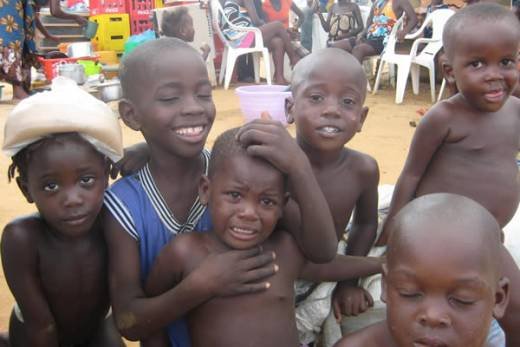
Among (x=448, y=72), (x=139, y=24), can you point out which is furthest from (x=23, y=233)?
(x=139, y=24)

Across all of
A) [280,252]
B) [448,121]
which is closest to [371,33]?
[448,121]

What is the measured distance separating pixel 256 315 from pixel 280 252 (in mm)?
215

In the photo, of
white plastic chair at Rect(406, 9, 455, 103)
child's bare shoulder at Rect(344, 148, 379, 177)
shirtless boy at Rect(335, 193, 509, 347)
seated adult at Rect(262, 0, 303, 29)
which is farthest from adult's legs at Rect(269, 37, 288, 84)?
shirtless boy at Rect(335, 193, 509, 347)

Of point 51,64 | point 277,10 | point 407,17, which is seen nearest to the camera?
point 51,64

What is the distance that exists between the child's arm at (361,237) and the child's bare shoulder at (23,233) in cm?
105

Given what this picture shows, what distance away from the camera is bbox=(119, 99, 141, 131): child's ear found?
1.91m

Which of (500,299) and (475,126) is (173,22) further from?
(500,299)

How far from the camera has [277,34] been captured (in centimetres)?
901

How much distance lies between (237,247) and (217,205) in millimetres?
145

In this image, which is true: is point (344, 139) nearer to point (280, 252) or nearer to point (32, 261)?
point (280, 252)

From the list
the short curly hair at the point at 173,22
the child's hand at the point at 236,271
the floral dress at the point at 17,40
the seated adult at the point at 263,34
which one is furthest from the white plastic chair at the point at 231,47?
the child's hand at the point at 236,271

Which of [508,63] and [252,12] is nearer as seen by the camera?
[508,63]

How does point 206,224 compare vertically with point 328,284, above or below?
above

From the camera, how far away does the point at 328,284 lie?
2033 mm
